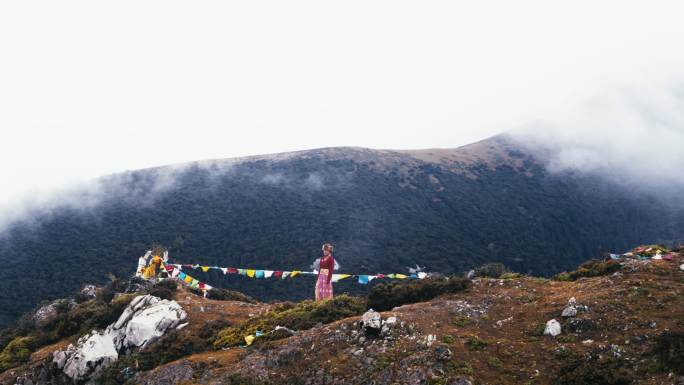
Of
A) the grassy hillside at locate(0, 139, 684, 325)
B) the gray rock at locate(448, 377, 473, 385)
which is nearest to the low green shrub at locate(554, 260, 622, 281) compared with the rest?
the gray rock at locate(448, 377, 473, 385)

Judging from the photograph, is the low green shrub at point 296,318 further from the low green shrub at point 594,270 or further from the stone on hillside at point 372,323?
the low green shrub at point 594,270

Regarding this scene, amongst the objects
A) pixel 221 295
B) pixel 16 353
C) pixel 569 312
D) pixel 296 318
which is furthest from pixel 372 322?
pixel 16 353

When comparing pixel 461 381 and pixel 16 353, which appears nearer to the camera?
pixel 461 381

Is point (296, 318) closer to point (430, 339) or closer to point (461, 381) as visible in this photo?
point (430, 339)

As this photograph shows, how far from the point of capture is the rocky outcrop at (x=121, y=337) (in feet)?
51.1

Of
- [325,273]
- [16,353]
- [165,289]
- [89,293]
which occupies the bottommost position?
[16,353]

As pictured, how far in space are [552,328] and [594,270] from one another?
514 cm

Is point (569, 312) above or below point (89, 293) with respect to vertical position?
above

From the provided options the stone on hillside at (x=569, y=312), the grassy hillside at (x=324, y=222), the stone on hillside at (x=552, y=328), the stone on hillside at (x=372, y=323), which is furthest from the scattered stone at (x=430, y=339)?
the grassy hillside at (x=324, y=222)

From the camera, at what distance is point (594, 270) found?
1616cm

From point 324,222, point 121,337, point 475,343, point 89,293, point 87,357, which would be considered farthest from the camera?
point 324,222

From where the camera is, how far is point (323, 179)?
67188 millimetres

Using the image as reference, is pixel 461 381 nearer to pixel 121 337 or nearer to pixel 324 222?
pixel 121 337

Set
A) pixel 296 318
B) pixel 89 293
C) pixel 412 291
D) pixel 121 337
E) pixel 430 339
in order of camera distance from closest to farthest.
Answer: pixel 430 339 → pixel 296 318 → pixel 412 291 → pixel 121 337 → pixel 89 293
